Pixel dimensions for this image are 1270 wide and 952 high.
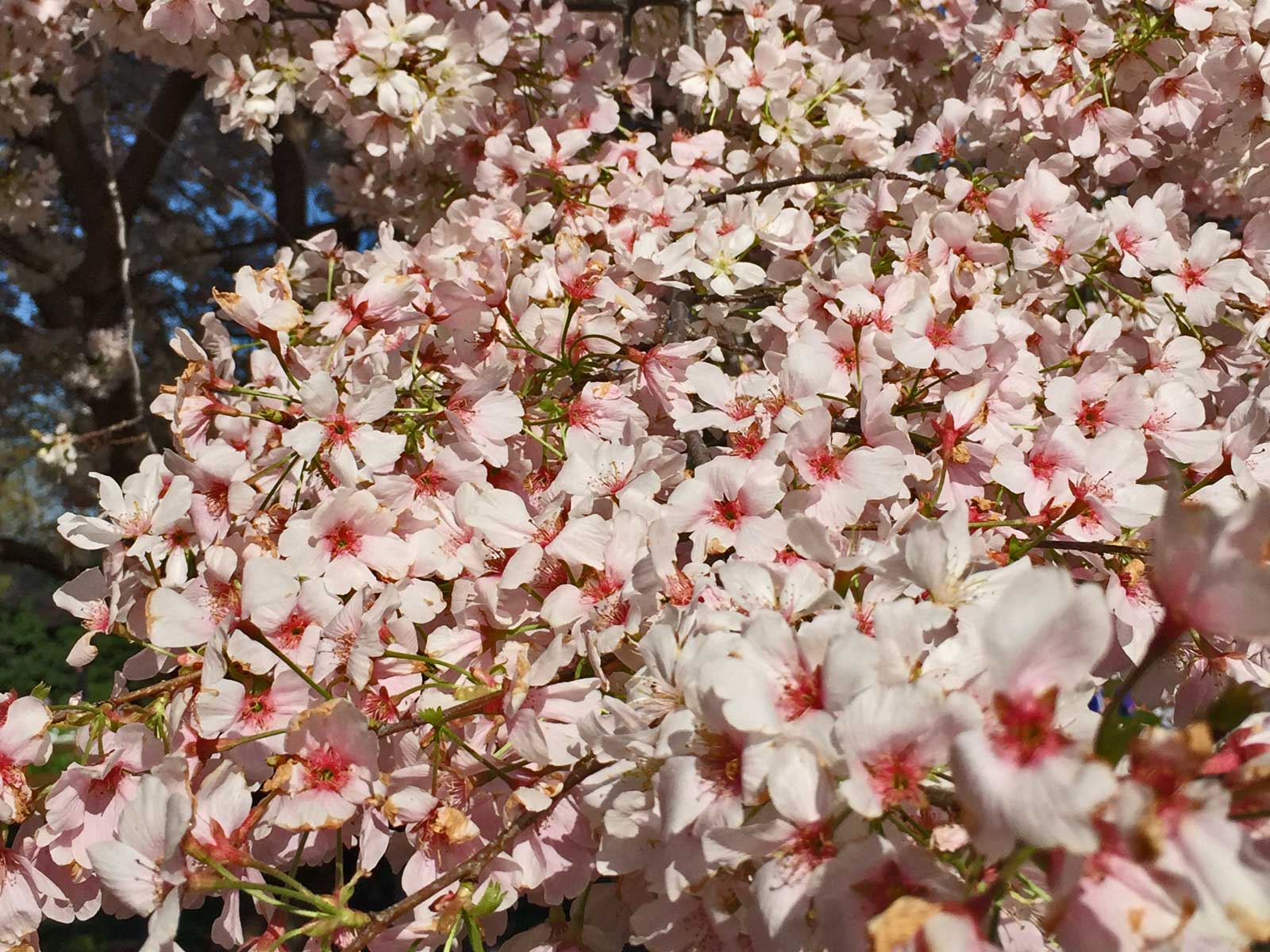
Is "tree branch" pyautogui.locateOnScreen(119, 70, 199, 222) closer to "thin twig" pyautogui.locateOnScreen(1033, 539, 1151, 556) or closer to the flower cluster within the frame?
the flower cluster

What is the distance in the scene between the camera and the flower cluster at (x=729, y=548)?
26.9 inches

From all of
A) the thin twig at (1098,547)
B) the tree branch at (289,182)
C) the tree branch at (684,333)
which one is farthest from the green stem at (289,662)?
the tree branch at (289,182)

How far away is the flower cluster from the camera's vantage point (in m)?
0.68

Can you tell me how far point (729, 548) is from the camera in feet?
3.94

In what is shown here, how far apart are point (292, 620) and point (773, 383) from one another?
777 millimetres

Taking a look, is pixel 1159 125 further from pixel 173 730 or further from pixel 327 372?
pixel 173 730

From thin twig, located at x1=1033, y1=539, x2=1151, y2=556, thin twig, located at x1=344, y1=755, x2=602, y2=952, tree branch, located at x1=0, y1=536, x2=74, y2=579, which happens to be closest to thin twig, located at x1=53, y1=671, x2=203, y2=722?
thin twig, located at x1=344, y1=755, x2=602, y2=952

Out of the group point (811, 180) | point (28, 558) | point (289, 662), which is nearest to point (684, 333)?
point (811, 180)

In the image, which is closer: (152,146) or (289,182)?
(152,146)

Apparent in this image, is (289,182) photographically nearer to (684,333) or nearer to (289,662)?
(684,333)

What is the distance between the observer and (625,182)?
2.07 metres

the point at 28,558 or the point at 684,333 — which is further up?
the point at 684,333

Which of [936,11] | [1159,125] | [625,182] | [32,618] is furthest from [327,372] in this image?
[32,618]

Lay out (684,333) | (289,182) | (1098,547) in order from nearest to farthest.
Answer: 1. (1098,547)
2. (684,333)
3. (289,182)
